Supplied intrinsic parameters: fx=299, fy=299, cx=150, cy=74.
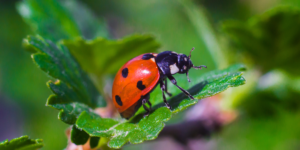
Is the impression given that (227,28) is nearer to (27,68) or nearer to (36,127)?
(36,127)

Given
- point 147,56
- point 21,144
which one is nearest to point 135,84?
point 147,56

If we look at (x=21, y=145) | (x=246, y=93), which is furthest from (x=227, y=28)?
(x=21, y=145)

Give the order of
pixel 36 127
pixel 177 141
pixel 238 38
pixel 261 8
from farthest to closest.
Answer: pixel 36 127 → pixel 261 8 → pixel 238 38 → pixel 177 141

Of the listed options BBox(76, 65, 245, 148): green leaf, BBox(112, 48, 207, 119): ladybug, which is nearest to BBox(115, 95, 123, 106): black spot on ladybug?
BBox(112, 48, 207, 119): ladybug

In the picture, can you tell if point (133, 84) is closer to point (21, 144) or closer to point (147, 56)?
point (147, 56)

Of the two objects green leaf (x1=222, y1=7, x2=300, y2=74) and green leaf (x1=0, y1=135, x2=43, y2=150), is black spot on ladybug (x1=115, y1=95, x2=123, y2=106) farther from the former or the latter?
green leaf (x1=222, y1=7, x2=300, y2=74)


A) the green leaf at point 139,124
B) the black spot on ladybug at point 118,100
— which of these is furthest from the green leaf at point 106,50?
the green leaf at point 139,124

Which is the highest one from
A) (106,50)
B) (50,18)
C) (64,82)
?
(50,18)
